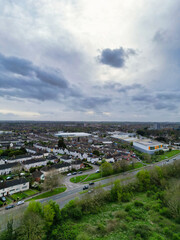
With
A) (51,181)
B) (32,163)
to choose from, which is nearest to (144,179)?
(51,181)

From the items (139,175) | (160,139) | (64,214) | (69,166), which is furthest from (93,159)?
(160,139)

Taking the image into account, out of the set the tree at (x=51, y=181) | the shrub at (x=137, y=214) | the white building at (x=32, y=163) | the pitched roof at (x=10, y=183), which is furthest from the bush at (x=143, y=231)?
the white building at (x=32, y=163)

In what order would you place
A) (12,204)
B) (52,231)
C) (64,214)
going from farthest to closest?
(12,204) < (64,214) < (52,231)

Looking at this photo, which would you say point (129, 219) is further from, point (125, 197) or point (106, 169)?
point (106, 169)

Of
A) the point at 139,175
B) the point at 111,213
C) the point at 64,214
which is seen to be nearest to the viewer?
the point at 64,214

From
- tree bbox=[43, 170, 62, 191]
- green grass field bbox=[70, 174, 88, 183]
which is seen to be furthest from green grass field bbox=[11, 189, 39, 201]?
green grass field bbox=[70, 174, 88, 183]

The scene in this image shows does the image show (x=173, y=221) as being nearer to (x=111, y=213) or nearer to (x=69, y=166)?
(x=111, y=213)

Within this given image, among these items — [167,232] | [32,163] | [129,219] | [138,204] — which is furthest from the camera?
[32,163]

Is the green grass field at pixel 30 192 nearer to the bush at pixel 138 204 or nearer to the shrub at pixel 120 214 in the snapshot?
the shrub at pixel 120 214
